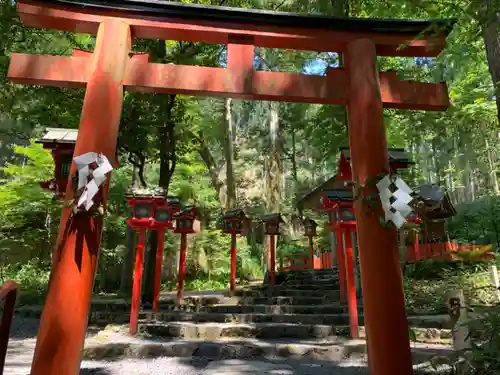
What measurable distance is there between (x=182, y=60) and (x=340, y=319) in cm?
757

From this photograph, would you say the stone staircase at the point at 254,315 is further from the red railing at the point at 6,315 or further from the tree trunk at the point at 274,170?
the red railing at the point at 6,315

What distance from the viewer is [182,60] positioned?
10242mm

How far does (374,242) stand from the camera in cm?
386

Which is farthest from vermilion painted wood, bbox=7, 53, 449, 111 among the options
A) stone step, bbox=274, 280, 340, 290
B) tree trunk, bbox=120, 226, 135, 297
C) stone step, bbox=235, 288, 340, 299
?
tree trunk, bbox=120, 226, 135, 297

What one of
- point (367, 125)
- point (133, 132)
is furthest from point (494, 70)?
point (133, 132)

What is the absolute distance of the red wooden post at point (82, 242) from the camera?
10.9 ft

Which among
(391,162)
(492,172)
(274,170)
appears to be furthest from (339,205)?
(492,172)

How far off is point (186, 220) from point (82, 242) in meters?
7.09

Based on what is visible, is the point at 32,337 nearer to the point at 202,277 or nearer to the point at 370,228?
the point at 370,228

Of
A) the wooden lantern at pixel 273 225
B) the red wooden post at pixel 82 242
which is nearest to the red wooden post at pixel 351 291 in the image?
the wooden lantern at pixel 273 225

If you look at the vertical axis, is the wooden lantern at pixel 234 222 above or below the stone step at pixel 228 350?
above

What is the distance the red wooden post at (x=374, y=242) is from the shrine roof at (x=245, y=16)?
231 mm

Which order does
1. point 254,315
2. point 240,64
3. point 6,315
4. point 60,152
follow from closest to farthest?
point 6,315 < point 240,64 < point 60,152 < point 254,315

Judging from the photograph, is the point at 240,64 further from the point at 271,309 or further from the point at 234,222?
the point at 234,222
